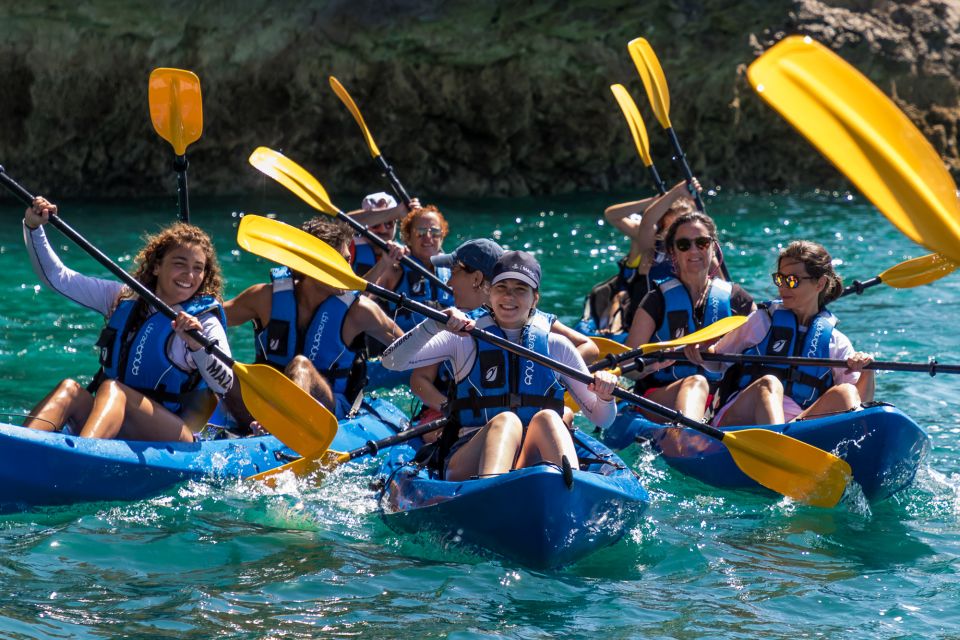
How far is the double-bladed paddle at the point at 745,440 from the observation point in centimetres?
490

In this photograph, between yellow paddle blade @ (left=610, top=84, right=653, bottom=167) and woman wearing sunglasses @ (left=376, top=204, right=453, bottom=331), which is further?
yellow paddle blade @ (left=610, top=84, right=653, bottom=167)

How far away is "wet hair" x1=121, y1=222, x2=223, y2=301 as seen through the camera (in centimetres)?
509

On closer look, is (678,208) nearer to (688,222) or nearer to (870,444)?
(688,222)

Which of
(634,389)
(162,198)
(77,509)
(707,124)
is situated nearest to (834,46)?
(707,124)

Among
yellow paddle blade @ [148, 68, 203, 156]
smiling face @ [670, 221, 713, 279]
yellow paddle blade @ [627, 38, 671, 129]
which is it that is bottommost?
smiling face @ [670, 221, 713, 279]

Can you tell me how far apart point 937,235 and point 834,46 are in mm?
13303

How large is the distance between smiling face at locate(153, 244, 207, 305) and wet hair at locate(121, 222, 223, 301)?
2cm

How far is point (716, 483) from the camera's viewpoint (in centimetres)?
547

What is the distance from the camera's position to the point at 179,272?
5070 millimetres

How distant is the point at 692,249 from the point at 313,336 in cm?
190

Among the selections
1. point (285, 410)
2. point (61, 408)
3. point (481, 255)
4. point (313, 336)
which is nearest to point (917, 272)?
point (481, 255)

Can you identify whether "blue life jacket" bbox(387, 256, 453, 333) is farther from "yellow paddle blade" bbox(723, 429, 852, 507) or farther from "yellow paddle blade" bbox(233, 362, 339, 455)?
"yellow paddle blade" bbox(723, 429, 852, 507)

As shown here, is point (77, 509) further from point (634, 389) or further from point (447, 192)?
point (447, 192)

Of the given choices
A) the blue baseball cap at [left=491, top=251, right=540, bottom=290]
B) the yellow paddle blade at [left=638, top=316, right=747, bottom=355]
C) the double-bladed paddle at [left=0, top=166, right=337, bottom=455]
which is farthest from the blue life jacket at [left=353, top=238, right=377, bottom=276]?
the blue baseball cap at [left=491, top=251, right=540, bottom=290]
